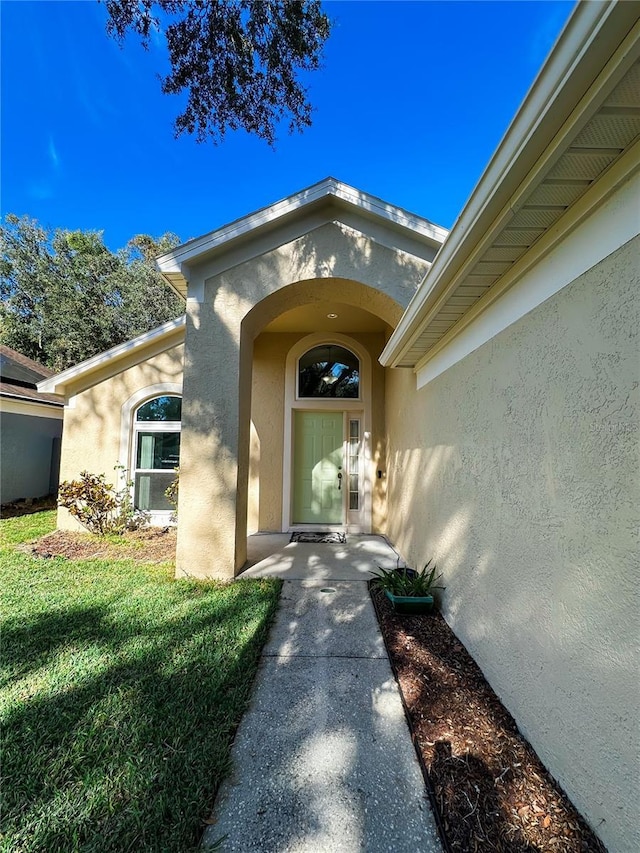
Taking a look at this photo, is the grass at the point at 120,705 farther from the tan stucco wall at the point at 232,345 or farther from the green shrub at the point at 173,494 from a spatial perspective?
the green shrub at the point at 173,494

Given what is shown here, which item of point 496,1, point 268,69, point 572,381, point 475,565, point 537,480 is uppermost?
point 496,1

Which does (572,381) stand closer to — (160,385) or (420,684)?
(420,684)

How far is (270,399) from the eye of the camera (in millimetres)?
8234

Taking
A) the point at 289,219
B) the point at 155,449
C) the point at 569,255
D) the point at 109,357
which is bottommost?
the point at 155,449

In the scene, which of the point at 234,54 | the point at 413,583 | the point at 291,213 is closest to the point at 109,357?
the point at 291,213

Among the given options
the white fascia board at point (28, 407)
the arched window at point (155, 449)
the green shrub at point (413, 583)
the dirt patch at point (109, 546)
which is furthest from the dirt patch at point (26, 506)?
the green shrub at point (413, 583)

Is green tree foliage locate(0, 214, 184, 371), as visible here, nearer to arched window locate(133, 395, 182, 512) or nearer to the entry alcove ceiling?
arched window locate(133, 395, 182, 512)

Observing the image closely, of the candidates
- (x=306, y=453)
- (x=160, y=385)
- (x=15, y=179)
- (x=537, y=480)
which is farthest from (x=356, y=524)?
(x=15, y=179)

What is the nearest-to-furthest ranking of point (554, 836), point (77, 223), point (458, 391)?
point (554, 836)
point (458, 391)
point (77, 223)

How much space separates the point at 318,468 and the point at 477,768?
20.6 ft

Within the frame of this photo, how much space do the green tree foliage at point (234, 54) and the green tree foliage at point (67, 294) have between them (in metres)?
16.7

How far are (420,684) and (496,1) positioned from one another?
849cm

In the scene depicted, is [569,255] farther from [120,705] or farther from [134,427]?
[134,427]

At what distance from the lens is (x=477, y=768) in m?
2.17
